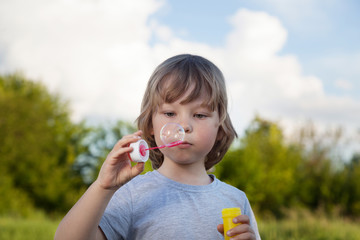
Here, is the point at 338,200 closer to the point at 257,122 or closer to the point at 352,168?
the point at 352,168

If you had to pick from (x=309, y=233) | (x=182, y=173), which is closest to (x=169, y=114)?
(x=182, y=173)

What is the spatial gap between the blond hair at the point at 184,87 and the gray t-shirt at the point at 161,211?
1.25 ft

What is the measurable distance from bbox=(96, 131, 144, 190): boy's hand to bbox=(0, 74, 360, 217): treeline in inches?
619

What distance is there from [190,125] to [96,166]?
18099mm

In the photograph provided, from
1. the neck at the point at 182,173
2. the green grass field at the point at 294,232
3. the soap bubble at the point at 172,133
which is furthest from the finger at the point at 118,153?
the green grass field at the point at 294,232

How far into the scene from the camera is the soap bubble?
1922 mm

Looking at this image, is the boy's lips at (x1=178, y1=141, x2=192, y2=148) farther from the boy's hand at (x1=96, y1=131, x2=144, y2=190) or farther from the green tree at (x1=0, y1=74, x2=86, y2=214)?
the green tree at (x1=0, y1=74, x2=86, y2=214)

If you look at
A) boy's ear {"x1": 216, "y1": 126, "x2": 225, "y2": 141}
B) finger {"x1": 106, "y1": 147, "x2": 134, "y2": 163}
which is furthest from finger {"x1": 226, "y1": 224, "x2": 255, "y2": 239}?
boy's ear {"x1": 216, "y1": 126, "x2": 225, "y2": 141}

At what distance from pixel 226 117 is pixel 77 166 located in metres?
19.5

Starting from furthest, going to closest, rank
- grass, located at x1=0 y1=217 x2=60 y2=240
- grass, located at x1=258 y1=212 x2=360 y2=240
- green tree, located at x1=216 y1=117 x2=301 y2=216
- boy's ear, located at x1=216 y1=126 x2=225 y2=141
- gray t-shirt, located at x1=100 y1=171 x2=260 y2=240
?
green tree, located at x1=216 y1=117 x2=301 y2=216 < grass, located at x1=0 y1=217 x2=60 y2=240 < grass, located at x1=258 y1=212 x2=360 y2=240 < boy's ear, located at x1=216 y1=126 x2=225 y2=141 < gray t-shirt, located at x1=100 y1=171 x2=260 y2=240

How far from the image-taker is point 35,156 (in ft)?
65.5

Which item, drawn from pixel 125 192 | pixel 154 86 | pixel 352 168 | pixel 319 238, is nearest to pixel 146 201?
pixel 125 192

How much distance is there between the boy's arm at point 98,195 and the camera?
5.48 feet

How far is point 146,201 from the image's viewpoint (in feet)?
6.56
